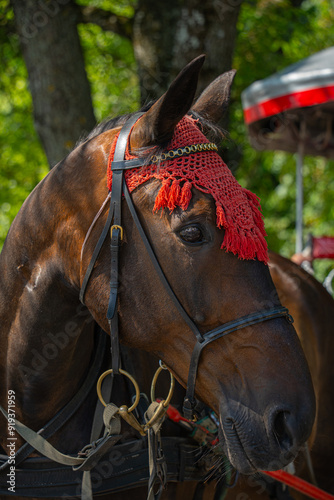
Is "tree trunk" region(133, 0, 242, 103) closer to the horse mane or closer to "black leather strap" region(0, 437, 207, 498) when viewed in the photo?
the horse mane

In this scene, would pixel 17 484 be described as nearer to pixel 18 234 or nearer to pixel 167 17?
pixel 18 234

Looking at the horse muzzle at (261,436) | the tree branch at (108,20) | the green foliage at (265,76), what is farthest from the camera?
the green foliage at (265,76)

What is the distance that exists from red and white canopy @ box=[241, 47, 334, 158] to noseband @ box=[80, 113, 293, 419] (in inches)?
117

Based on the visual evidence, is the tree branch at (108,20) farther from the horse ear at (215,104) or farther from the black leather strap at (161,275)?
the black leather strap at (161,275)

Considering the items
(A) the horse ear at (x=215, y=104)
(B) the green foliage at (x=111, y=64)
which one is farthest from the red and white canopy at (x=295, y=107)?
(A) the horse ear at (x=215, y=104)

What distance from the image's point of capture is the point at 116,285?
1669mm

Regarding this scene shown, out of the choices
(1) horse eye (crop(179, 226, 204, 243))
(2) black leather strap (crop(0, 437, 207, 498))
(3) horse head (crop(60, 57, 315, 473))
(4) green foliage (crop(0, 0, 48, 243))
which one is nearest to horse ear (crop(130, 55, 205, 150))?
(3) horse head (crop(60, 57, 315, 473))

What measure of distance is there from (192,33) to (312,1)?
5.62 meters

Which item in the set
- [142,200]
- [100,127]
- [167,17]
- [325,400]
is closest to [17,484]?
[142,200]

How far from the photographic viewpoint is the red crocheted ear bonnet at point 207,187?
5.25 ft

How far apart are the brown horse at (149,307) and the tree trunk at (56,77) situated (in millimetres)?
2531

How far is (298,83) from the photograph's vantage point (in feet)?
14.4

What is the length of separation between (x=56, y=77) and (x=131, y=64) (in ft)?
10.3

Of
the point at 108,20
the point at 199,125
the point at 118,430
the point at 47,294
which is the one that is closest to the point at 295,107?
the point at 108,20
